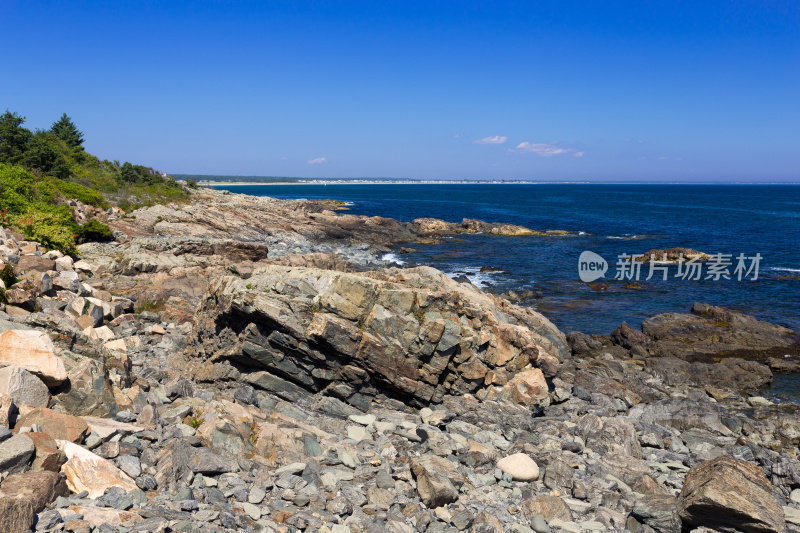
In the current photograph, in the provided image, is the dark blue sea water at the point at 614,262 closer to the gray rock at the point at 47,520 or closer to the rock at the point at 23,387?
the rock at the point at 23,387

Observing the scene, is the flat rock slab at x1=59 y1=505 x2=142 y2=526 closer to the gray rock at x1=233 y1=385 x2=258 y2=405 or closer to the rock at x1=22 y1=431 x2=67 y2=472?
A: the rock at x1=22 y1=431 x2=67 y2=472

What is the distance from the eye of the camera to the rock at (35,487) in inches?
287

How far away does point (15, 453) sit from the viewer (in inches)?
305

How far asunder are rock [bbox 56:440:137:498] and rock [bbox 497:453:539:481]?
7977mm

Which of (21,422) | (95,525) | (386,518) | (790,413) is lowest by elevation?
(790,413)

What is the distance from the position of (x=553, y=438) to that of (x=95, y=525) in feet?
37.1

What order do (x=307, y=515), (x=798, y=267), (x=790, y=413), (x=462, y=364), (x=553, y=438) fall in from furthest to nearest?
(x=798, y=267) < (x=790, y=413) < (x=462, y=364) < (x=553, y=438) < (x=307, y=515)

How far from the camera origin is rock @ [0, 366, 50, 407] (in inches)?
363

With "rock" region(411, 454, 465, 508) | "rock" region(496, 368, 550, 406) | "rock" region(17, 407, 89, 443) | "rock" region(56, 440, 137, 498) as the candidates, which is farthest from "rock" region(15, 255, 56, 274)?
"rock" region(496, 368, 550, 406)

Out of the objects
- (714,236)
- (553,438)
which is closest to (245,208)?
(553,438)

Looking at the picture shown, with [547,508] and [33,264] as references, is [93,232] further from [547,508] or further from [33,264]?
[547,508]

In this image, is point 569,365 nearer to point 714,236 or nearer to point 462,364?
point 462,364

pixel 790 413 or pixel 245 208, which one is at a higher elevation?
pixel 245 208

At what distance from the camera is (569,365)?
72.1 ft
